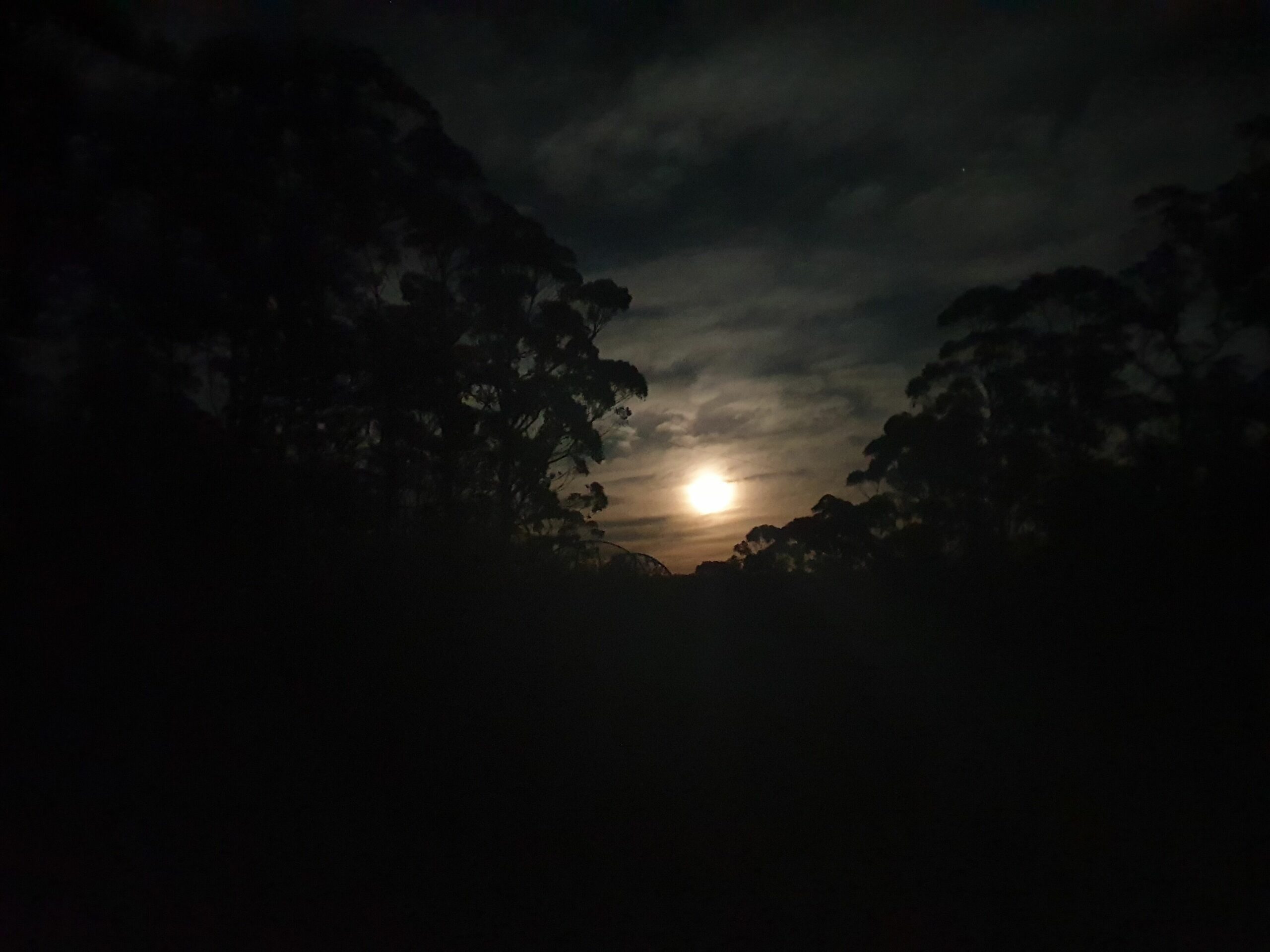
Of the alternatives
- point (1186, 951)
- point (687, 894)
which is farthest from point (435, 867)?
point (1186, 951)

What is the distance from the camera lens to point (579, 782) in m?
6.30

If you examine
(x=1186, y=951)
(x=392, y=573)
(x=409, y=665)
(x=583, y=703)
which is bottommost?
(x=1186, y=951)

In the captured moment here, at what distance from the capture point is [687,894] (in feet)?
15.1

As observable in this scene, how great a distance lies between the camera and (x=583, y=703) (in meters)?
8.20

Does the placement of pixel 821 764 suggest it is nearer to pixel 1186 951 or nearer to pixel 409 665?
pixel 1186 951

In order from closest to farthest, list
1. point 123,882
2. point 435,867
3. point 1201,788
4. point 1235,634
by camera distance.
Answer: point 123,882, point 435,867, point 1201,788, point 1235,634

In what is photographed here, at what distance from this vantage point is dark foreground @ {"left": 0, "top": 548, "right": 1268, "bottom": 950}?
432 cm

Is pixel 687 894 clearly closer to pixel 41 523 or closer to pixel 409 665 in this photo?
pixel 409 665

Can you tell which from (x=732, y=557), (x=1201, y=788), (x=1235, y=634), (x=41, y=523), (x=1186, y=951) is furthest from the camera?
(x=732, y=557)

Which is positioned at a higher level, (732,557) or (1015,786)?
(732,557)

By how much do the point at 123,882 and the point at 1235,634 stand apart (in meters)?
10.5

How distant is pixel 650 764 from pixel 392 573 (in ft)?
13.5

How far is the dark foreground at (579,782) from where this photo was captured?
14.2ft

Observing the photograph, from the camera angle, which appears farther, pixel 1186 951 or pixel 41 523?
pixel 41 523
